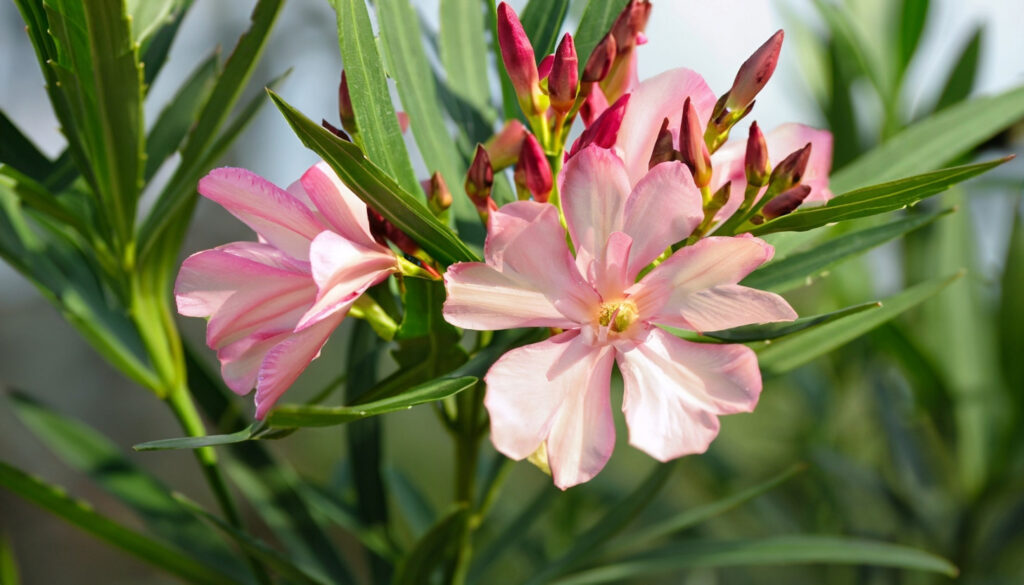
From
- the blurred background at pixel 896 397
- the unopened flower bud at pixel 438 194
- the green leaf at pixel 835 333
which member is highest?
the unopened flower bud at pixel 438 194

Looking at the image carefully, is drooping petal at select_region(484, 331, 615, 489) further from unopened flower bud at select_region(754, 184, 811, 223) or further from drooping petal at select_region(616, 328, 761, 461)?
unopened flower bud at select_region(754, 184, 811, 223)

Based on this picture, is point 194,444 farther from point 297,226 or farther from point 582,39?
point 582,39

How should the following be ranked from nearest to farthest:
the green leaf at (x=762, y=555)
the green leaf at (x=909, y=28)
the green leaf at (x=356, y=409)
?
the green leaf at (x=356, y=409) → the green leaf at (x=762, y=555) → the green leaf at (x=909, y=28)

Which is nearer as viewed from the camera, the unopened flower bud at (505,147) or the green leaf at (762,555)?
the unopened flower bud at (505,147)

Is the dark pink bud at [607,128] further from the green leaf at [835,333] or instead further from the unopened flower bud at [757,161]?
the green leaf at [835,333]

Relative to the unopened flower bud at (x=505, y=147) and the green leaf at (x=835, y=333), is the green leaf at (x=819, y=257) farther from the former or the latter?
the unopened flower bud at (x=505, y=147)

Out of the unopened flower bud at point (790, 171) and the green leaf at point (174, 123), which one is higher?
the green leaf at point (174, 123)

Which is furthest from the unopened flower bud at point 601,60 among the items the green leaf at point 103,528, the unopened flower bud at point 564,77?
the green leaf at point 103,528

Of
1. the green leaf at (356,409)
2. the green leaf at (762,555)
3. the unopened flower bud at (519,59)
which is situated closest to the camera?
the green leaf at (356,409)
